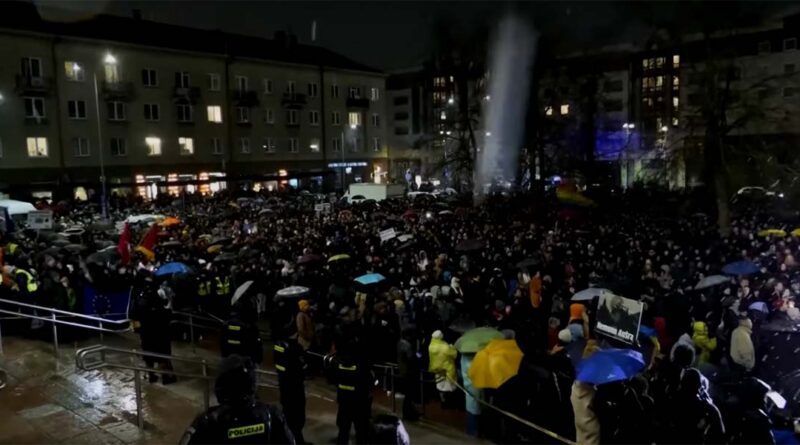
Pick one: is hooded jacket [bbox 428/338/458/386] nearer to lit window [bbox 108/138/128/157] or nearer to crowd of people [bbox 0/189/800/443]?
crowd of people [bbox 0/189/800/443]

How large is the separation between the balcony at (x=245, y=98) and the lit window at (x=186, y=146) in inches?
207

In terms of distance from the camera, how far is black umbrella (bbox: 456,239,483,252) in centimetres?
1573

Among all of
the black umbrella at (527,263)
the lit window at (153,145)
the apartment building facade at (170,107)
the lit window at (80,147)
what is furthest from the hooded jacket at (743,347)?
the lit window at (153,145)

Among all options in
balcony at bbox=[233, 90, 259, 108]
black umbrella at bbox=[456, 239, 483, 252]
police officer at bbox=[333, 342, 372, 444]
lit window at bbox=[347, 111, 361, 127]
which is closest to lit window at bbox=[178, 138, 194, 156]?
balcony at bbox=[233, 90, 259, 108]

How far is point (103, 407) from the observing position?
25.3 feet

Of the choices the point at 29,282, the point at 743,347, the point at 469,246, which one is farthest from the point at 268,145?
the point at 743,347

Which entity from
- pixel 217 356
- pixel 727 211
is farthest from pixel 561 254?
pixel 727 211

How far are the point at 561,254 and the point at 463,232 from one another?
4.48m

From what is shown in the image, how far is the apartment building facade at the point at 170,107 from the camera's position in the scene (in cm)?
3903

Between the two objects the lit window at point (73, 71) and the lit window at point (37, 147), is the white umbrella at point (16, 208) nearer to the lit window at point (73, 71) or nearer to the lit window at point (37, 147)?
the lit window at point (37, 147)

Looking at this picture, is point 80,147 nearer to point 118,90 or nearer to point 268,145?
point 118,90

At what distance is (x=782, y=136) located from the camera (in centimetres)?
3195

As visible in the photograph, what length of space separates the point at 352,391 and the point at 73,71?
4219 cm

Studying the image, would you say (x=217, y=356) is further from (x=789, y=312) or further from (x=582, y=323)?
(x=789, y=312)
